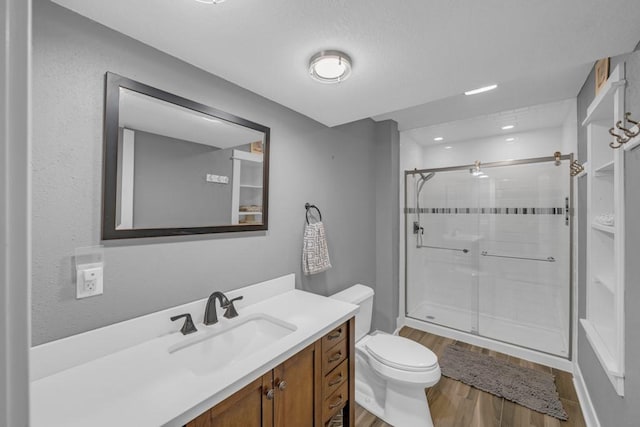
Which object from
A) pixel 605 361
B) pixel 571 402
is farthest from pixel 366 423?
pixel 571 402

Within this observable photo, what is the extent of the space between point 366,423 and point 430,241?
216cm

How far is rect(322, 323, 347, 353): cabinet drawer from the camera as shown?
4.50ft

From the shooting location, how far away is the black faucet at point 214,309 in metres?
1.36

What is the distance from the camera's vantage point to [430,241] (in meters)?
3.40

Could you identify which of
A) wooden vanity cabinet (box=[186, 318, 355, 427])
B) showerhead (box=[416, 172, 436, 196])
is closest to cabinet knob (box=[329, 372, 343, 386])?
wooden vanity cabinet (box=[186, 318, 355, 427])

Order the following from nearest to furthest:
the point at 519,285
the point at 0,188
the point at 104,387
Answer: the point at 0,188
the point at 104,387
the point at 519,285

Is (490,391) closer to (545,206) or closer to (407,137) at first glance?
(545,206)

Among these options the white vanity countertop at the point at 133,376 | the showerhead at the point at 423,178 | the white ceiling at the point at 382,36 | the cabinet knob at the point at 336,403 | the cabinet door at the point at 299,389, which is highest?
the white ceiling at the point at 382,36

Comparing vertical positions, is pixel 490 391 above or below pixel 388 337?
below

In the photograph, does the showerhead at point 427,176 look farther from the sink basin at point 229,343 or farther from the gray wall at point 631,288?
the sink basin at point 229,343

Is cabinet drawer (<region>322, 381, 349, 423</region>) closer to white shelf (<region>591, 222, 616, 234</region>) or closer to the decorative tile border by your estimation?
white shelf (<region>591, 222, 616, 234</region>)

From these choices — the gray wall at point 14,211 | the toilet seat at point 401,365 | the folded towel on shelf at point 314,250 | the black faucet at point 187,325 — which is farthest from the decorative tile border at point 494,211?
the gray wall at point 14,211

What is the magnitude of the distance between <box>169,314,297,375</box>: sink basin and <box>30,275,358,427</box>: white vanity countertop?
35 millimetres

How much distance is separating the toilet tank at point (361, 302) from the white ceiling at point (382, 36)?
4.96 ft
